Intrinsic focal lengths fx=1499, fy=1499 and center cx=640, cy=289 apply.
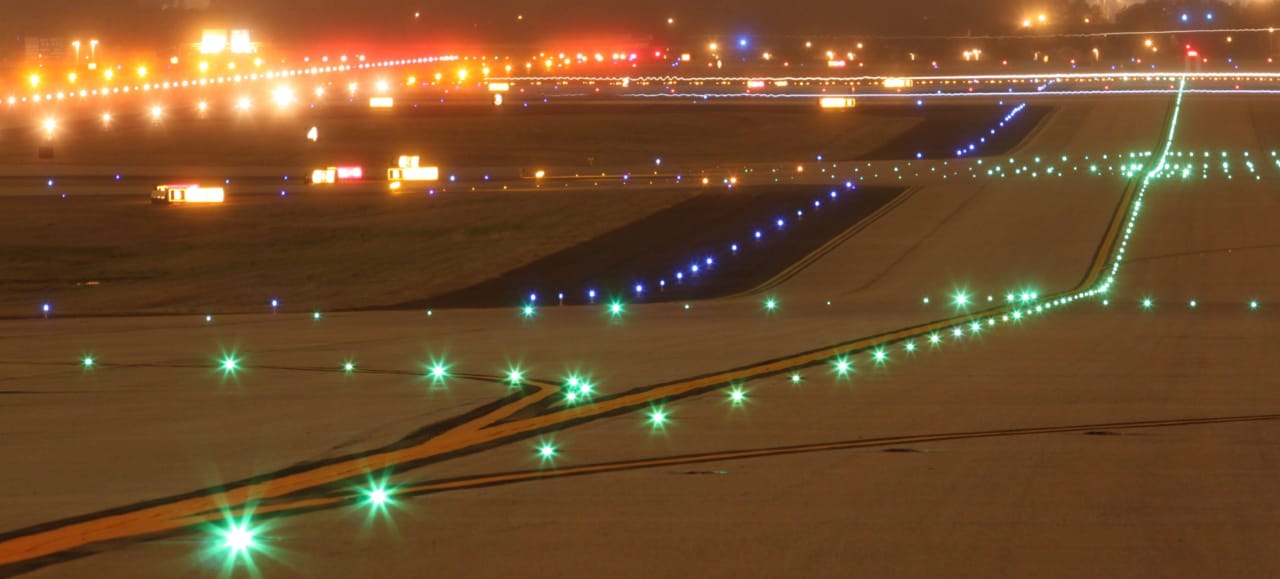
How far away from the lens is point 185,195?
4728cm

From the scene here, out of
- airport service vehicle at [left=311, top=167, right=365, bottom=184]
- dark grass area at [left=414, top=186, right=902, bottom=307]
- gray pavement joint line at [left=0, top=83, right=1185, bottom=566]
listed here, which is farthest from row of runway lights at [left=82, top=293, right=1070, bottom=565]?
airport service vehicle at [left=311, top=167, right=365, bottom=184]

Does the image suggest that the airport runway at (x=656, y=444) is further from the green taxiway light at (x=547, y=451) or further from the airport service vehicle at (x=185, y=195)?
the airport service vehicle at (x=185, y=195)

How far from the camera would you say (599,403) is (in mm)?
13430

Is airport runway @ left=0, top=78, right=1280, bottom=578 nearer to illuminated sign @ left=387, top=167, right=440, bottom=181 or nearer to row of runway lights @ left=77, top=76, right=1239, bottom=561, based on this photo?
row of runway lights @ left=77, top=76, right=1239, bottom=561

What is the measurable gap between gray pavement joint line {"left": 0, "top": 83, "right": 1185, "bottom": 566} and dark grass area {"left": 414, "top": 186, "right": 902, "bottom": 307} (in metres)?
13.1

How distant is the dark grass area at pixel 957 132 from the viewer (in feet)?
208

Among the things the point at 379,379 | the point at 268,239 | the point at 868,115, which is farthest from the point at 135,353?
the point at 868,115

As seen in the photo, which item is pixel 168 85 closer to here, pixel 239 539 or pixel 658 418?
pixel 658 418

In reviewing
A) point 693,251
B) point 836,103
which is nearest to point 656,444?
point 693,251

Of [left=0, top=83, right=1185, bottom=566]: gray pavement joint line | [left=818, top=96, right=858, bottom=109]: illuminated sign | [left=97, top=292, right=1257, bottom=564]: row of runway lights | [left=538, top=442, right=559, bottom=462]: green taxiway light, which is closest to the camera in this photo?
[left=0, top=83, right=1185, bottom=566]: gray pavement joint line

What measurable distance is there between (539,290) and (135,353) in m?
13.1

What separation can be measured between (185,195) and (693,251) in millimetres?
19604

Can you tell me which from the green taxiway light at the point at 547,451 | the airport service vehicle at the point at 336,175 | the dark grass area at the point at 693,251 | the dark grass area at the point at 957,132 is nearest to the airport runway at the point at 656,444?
the green taxiway light at the point at 547,451

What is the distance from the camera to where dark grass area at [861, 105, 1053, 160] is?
208 ft
